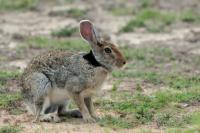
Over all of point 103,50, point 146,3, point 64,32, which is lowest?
point 103,50

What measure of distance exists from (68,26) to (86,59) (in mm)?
5874

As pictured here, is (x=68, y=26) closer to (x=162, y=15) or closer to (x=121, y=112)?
(x=162, y=15)

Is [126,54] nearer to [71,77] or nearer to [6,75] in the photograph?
[6,75]

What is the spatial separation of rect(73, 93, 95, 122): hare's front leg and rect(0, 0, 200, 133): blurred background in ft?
0.30

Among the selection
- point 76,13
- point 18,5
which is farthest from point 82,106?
point 18,5

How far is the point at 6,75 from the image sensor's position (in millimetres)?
11648

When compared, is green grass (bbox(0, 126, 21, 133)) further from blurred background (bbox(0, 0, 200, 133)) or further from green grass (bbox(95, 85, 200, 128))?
green grass (bbox(95, 85, 200, 128))

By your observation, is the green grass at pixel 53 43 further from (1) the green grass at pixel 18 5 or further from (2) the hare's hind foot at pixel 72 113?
(2) the hare's hind foot at pixel 72 113

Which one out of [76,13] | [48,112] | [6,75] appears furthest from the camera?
[76,13]

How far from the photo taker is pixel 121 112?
32.4 ft

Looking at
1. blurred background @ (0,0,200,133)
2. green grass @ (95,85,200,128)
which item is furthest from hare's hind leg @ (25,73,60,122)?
green grass @ (95,85,200,128)

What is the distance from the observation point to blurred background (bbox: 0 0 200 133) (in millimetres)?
9359

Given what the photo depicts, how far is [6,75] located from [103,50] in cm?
263

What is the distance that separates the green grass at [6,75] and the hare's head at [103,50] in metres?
2.19
